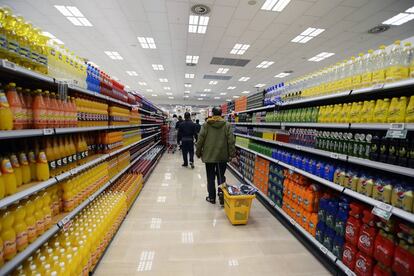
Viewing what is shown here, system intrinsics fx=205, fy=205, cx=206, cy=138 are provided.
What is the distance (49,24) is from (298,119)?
809cm

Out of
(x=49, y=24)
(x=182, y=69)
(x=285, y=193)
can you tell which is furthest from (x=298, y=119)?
(x=182, y=69)

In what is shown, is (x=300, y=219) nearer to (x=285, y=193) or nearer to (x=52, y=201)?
(x=285, y=193)

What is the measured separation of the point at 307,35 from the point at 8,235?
8.26 meters

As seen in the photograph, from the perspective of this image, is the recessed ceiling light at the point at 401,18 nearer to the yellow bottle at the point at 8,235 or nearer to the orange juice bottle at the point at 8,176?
the orange juice bottle at the point at 8,176

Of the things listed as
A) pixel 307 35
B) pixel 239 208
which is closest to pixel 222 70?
pixel 307 35

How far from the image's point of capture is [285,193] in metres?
3.41

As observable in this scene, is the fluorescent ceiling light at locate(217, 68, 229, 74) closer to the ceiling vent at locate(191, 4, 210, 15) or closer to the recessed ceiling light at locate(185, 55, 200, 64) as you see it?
the recessed ceiling light at locate(185, 55, 200, 64)

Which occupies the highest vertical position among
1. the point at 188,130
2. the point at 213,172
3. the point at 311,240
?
the point at 188,130

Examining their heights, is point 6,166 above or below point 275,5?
below

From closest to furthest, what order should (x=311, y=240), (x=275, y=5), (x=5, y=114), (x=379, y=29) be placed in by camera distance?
(x=5, y=114) < (x=311, y=240) < (x=275, y=5) < (x=379, y=29)

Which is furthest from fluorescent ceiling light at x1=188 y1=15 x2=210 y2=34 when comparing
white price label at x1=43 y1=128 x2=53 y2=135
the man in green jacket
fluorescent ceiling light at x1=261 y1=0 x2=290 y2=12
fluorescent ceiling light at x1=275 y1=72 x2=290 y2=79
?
fluorescent ceiling light at x1=275 y1=72 x2=290 y2=79

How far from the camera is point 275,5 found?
5.16 meters

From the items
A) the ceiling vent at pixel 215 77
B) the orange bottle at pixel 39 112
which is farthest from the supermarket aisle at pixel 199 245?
the ceiling vent at pixel 215 77

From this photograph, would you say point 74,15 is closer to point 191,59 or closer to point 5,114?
point 191,59
